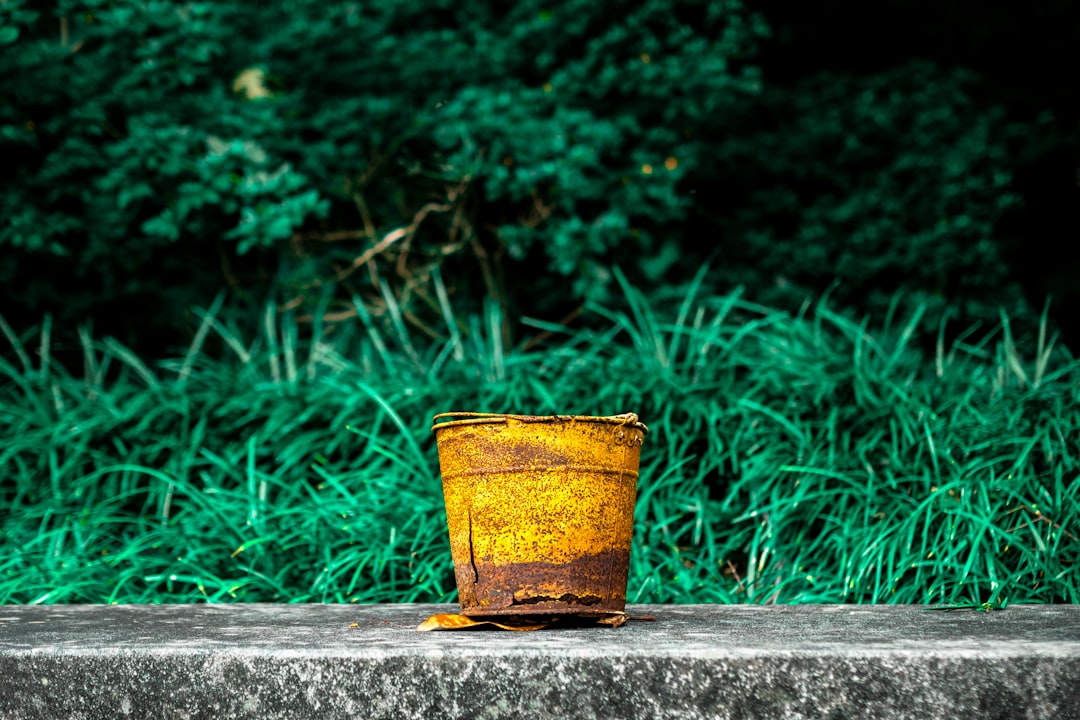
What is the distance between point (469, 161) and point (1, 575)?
90.8 inches

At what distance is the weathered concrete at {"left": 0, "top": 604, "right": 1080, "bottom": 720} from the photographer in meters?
1.23

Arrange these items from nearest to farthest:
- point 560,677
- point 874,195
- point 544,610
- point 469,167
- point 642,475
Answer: point 560,677
point 544,610
point 642,475
point 469,167
point 874,195

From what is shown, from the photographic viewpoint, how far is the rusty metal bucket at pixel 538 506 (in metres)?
1.62

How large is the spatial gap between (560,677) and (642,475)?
1631mm

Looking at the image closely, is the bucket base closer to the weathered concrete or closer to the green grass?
the weathered concrete

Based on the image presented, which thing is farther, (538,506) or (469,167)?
(469,167)

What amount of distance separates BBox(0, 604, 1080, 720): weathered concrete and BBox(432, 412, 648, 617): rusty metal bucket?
19cm

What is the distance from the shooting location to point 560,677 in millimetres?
1259

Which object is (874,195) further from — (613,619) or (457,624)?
(457,624)

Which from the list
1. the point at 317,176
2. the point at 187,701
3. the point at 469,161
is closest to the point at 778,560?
the point at 187,701

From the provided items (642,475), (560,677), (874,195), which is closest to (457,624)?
(560,677)

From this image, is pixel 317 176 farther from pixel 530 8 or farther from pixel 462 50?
pixel 530 8

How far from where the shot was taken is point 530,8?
175 inches

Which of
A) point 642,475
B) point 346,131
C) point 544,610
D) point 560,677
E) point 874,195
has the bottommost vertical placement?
point 642,475
